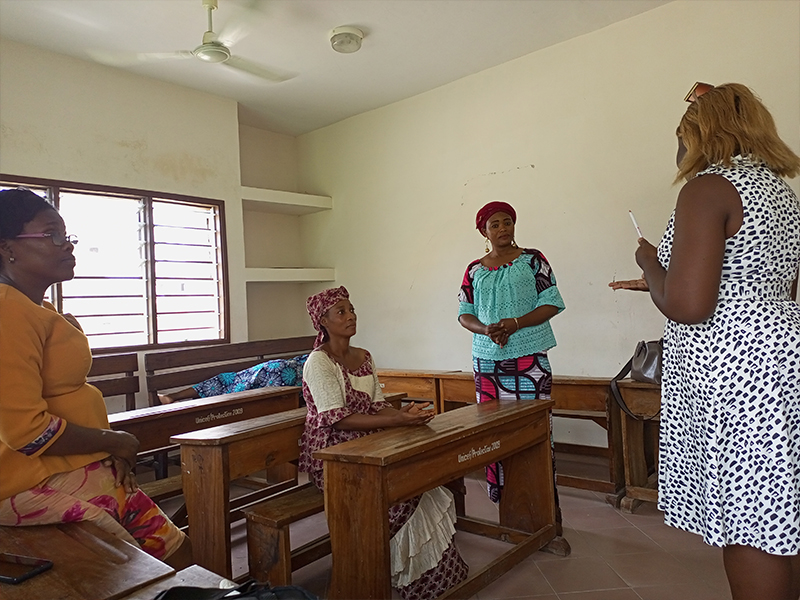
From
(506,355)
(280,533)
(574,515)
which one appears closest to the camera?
(280,533)

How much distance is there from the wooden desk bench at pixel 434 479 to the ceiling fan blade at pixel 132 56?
11.6 feet

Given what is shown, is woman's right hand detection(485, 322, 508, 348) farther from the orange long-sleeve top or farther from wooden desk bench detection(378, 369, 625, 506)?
the orange long-sleeve top

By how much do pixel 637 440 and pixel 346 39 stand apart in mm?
3393

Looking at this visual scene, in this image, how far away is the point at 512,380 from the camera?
9.12 feet

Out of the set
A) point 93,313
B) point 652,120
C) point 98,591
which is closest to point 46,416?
point 98,591

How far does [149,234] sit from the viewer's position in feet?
15.4

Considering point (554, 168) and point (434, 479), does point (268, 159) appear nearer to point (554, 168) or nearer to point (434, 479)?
point (554, 168)

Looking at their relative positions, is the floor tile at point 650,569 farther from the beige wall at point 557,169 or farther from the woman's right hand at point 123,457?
the woman's right hand at point 123,457

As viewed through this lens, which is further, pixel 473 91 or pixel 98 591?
pixel 473 91

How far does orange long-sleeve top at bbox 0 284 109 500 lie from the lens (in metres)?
1.31

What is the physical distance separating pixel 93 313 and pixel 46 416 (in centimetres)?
336

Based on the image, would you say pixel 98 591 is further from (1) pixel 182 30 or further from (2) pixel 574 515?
(1) pixel 182 30

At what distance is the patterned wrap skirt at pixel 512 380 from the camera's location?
108 inches

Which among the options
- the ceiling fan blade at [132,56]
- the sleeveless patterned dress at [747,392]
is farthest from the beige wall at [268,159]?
the sleeveless patterned dress at [747,392]
